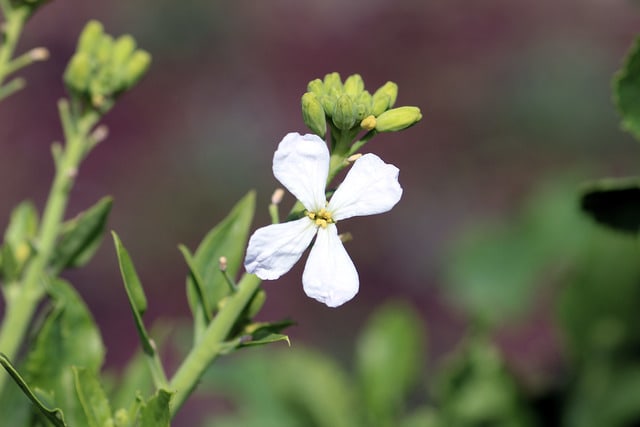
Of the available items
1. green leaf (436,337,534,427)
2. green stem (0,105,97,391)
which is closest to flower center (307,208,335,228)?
green stem (0,105,97,391)

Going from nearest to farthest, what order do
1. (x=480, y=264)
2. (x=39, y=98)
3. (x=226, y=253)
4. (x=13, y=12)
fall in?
(x=226, y=253) → (x=13, y=12) → (x=480, y=264) → (x=39, y=98)

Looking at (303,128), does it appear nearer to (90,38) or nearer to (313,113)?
(90,38)

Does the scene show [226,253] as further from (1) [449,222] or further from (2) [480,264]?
(1) [449,222]

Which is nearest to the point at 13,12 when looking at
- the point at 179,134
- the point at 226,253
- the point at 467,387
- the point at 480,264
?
the point at 226,253

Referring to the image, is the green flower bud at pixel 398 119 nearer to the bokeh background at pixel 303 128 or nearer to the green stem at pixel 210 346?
the green stem at pixel 210 346

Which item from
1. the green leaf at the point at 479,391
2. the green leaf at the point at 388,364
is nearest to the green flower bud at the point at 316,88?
the green leaf at the point at 479,391

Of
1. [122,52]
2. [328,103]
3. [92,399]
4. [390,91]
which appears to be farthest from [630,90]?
[92,399]
